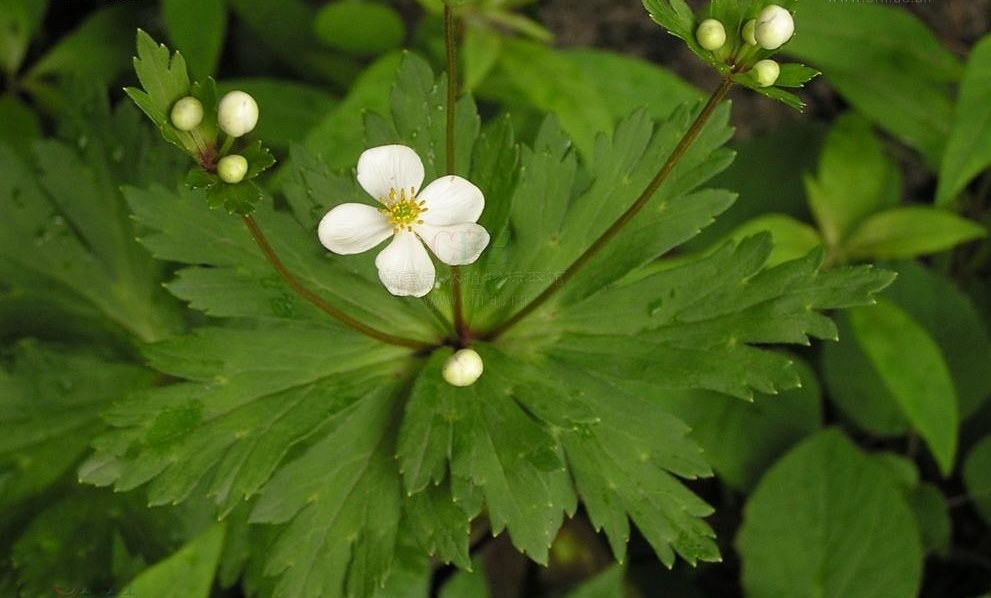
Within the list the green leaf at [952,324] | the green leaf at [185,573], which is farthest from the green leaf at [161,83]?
the green leaf at [952,324]

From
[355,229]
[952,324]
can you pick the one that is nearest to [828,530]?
[952,324]

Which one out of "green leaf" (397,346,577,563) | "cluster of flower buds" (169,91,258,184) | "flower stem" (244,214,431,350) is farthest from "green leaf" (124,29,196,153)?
"green leaf" (397,346,577,563)

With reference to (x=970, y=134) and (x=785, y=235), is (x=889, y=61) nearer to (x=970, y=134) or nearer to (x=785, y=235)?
(x=970, y=134)

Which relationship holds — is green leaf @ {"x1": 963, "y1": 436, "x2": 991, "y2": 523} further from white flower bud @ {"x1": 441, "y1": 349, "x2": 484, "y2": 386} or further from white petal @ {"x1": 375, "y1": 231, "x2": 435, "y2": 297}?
white petal @ {"x1": 375, "y1": 231, "x2": 435, "y2": 297}

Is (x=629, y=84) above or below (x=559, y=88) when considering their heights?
above

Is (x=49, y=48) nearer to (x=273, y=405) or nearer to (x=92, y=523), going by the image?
(x=92, y=523)

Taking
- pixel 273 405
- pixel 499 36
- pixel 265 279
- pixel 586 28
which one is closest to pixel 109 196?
pixel 265 279
